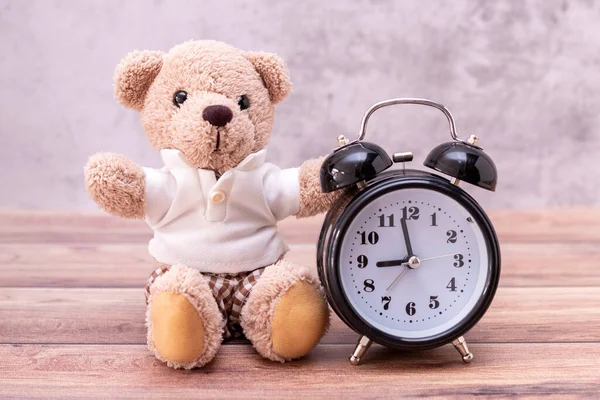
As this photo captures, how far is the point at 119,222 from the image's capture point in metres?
2.11

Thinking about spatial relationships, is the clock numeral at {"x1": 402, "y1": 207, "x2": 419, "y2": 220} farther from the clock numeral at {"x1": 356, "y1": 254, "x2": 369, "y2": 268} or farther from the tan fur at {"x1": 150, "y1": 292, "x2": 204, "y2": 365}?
the tan fur at {"x1": 150, "y1": 292, "x2": 204, "y2": 365}

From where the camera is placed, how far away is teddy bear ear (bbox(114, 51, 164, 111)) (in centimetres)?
114

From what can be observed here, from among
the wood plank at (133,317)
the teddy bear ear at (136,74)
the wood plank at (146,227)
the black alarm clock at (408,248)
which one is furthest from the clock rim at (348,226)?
the wood plank at (146,227)

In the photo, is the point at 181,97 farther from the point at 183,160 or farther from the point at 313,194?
the point at 313,194

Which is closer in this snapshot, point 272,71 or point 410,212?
point 410,212

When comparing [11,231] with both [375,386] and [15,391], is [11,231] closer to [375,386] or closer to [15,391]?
[15,391]

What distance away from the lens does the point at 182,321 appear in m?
1.02

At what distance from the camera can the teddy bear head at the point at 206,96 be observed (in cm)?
107

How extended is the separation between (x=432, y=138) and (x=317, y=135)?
1.19 ft

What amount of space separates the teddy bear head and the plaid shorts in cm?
17

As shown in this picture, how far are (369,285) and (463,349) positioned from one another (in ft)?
0.55

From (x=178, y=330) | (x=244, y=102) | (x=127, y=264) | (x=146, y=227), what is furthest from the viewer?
(x=146, y=227)

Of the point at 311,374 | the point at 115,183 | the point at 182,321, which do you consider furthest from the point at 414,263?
the point at 115,183

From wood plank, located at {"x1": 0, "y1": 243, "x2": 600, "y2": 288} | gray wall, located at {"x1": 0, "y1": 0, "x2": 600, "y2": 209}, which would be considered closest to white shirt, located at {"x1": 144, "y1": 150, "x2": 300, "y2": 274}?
wood plank, located at {"x1": 0, "y1": 243, "x2": 600, "y2": 288}
